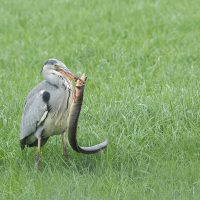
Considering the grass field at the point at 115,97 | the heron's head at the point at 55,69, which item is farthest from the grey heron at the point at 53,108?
the grass field at the point at 115,97

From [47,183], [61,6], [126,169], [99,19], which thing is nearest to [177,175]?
[126,169]

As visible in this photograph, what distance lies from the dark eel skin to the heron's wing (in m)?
0.29

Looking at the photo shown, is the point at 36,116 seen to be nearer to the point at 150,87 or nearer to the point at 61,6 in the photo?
the point at 150,87

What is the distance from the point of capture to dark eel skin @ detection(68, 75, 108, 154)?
18.8ft

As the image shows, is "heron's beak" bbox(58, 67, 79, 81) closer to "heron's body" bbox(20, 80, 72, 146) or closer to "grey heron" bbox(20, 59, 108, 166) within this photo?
"grey heron" bbox(20, 59, 108, 166)

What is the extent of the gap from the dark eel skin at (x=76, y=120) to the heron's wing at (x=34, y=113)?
0.29 metres

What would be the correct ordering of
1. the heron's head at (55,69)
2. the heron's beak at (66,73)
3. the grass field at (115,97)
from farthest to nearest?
the heron's head at (55,69), the heron's beak at (66,73), the grass field at (115,97)

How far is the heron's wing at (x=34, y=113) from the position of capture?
6051 millimetres

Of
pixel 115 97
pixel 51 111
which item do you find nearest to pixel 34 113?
pixel 51 111

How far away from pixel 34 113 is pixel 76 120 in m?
0.43

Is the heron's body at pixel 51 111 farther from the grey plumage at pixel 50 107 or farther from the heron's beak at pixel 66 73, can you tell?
the heron's beak at pixel 66 73

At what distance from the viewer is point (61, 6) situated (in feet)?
42.2

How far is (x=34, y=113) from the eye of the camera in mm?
6098

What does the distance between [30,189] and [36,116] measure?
2.58 feet
